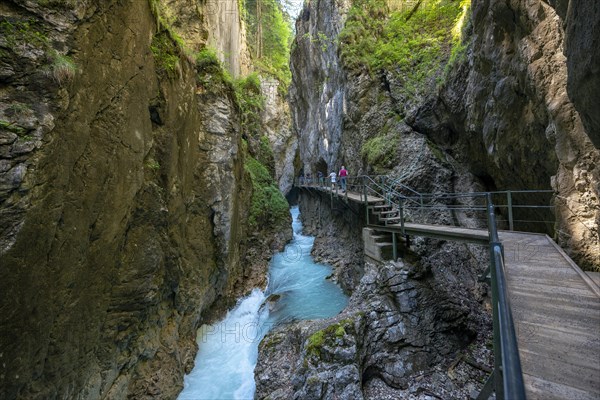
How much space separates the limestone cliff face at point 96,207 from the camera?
12.0 ft

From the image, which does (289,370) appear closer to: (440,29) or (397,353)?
(397,353)

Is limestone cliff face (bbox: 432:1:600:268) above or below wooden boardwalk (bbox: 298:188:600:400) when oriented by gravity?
above

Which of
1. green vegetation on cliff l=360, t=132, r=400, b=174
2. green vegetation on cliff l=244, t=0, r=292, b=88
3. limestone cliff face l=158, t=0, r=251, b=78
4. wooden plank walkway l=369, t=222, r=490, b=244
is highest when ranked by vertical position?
green vegetation on cliff l=244, t=0, r=292, b=88

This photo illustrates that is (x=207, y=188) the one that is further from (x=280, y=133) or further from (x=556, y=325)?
(x=280, y=133)

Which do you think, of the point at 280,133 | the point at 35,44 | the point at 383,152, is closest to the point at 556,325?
the point at 35,44

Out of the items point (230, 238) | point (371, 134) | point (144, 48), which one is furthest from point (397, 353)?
point (371, 134)

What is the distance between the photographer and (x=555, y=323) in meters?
2.99

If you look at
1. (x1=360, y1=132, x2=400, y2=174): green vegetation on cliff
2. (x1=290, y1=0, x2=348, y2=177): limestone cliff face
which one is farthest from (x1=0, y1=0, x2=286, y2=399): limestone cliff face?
(x1=290, y1=0, x2=348, y2=177): limestone cliff face

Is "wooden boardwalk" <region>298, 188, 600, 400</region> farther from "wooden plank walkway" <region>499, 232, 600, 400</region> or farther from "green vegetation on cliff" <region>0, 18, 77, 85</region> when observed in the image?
"green vegetation on cliff" <region>0, 18, 77, 85</region>

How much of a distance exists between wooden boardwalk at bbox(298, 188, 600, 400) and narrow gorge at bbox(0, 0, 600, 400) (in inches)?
27.3

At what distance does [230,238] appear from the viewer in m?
10.9

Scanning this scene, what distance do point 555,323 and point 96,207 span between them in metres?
6.80

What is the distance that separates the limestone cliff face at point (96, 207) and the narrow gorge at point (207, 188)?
32mm

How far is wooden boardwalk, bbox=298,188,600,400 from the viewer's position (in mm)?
2252
